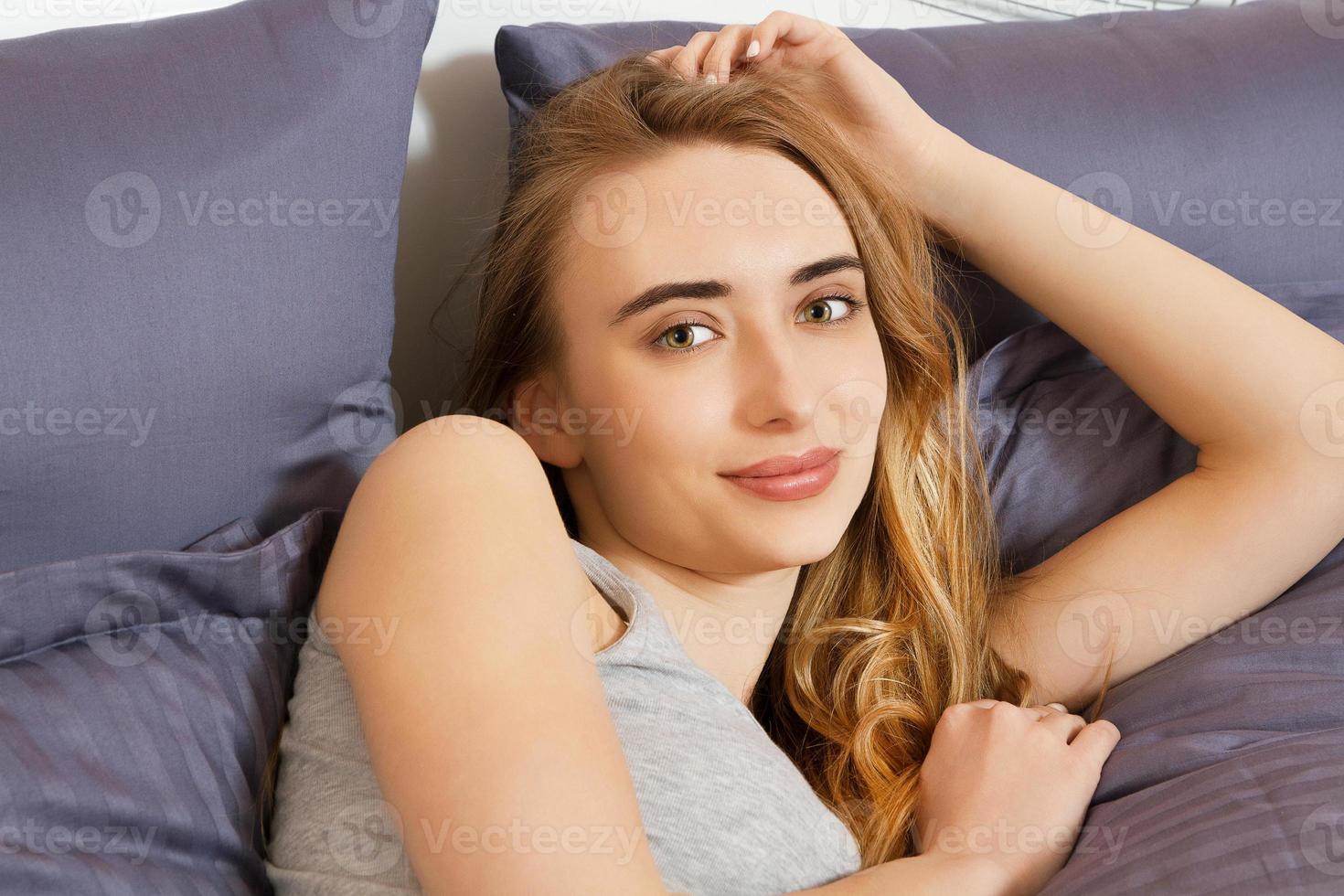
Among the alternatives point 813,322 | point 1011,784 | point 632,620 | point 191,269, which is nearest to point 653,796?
point 632,620

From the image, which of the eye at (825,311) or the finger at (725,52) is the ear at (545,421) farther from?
the finger at (725,52)

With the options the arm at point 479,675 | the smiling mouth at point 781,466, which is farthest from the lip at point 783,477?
the arm at point 479,675

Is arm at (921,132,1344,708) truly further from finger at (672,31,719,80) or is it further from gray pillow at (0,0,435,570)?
gray pillow at (0,0,435,570)

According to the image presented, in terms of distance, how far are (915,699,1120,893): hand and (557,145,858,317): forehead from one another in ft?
1.66

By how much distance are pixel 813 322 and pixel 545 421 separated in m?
0.31

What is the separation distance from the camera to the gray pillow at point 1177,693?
886 millimetres

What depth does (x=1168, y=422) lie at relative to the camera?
1.36 meters

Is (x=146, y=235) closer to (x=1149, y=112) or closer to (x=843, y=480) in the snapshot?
(x=843, y=480)

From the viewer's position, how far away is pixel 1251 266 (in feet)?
4.78

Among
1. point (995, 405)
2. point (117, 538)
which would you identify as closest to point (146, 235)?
point (117, 538)

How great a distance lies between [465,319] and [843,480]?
642mm

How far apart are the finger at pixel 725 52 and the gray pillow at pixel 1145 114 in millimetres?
110

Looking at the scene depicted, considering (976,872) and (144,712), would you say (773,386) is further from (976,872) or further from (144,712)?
(144,712)

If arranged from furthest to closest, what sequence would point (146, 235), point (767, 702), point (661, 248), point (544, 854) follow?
point (767, 702) < point (661, 248) < point (146, 235) < point (544, 854)
